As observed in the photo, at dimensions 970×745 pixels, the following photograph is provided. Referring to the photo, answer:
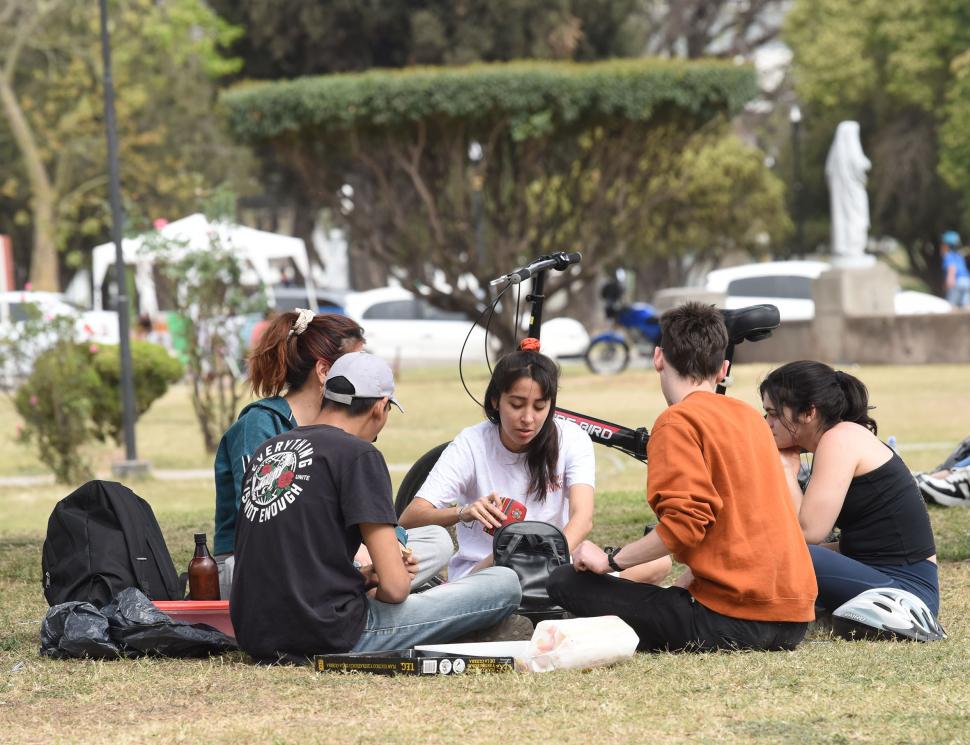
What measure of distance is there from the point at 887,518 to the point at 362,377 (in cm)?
208

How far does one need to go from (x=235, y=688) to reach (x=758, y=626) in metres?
1.71

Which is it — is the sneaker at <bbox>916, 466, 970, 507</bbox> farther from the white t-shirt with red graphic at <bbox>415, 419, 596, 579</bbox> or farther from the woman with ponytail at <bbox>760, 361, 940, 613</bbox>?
the white t-shirt with red graphic at <bbox>415, 419, 596, 579</bbox>

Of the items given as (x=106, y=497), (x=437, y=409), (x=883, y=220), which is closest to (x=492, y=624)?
(x=106, y=497)

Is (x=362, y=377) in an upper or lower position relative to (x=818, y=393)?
upper

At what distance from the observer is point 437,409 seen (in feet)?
64.4

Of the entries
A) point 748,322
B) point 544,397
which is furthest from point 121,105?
point 544,397

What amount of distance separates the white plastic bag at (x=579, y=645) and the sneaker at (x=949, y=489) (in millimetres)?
4604

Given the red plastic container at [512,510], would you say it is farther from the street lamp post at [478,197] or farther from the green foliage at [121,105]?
the green foliage at [121,105]

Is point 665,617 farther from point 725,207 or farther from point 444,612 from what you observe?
point 725,207

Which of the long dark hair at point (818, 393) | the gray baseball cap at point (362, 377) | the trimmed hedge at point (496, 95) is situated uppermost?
the trimmed hedge at point (496, 95)

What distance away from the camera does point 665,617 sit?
535 centimetres

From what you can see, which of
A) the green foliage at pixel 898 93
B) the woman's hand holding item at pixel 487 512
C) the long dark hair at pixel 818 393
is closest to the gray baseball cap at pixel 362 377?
the woman's hand holding item at pixel 487 512

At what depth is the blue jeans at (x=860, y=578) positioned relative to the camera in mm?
5812

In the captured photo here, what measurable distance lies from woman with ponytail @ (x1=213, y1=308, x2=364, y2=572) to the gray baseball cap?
0.69 metres
